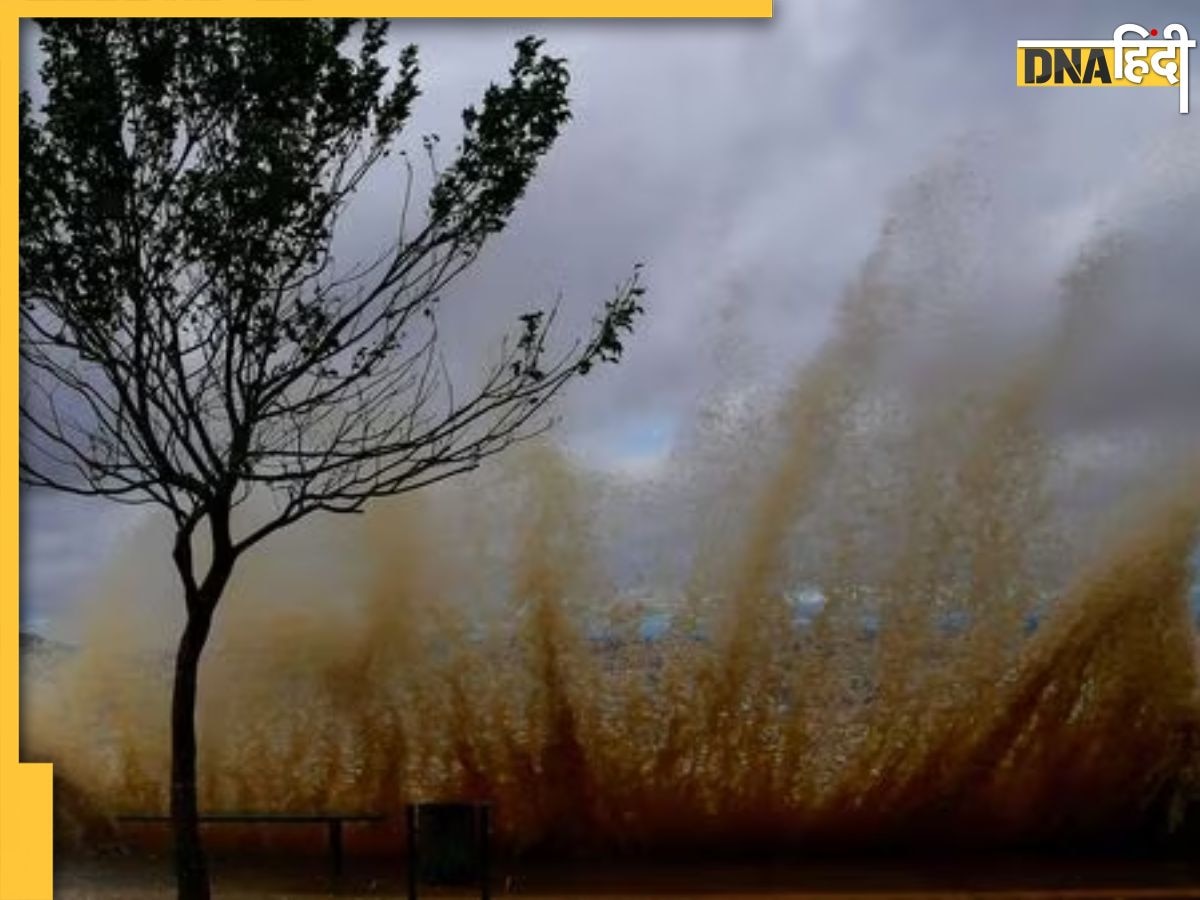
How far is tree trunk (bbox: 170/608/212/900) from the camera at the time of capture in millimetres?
11078

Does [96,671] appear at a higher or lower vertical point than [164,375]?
lower

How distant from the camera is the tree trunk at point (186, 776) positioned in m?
11.1

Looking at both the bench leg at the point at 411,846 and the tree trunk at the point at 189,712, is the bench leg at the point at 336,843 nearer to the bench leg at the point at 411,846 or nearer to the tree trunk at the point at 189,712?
the bench leg at the point at 411,846

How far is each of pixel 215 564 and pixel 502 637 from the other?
20.9ft

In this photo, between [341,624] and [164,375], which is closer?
[164,375]

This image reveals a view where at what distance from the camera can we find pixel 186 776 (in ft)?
36.3

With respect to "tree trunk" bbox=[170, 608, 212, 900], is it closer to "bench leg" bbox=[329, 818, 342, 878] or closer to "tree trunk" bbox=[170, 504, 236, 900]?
"tree trunk" bbox=[170, 504, 236, 900]

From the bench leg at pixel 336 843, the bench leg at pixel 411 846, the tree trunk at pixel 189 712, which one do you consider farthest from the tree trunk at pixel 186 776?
the bench leg at pixel 336 843

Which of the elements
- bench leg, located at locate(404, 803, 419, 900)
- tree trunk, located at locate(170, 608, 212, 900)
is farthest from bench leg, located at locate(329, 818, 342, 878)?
tree trunk, located at locate(170, 608, 212, 900)

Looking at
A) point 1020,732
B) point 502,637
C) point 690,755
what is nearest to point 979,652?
point 1020,732

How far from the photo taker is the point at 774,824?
669 inches

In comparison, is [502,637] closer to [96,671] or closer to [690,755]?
[690,755]

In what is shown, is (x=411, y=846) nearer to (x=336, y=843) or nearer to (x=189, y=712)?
(x=189, y=712)

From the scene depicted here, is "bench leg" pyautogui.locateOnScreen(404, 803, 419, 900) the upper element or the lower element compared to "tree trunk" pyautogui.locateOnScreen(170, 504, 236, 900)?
lower
